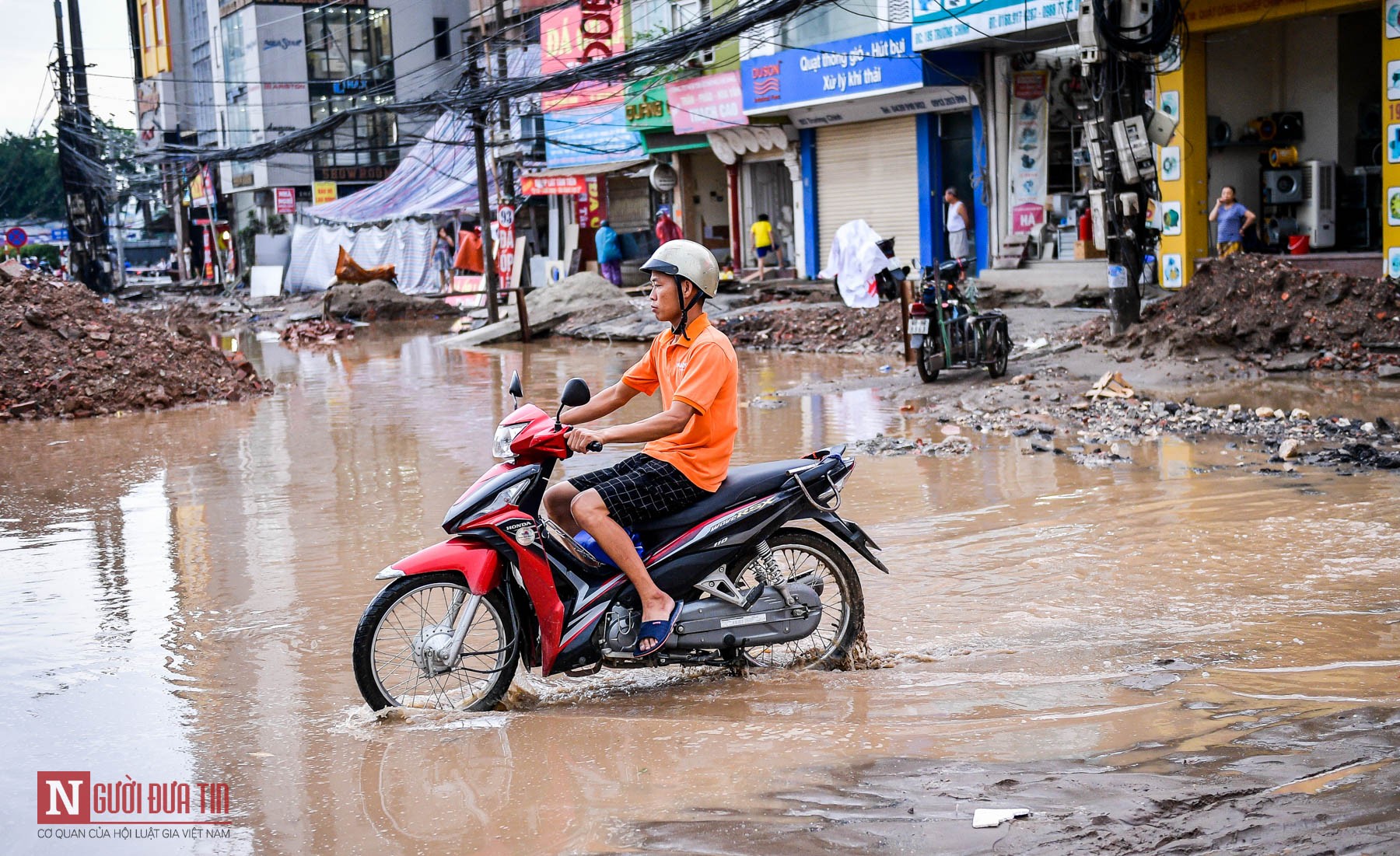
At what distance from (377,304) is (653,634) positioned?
29601mm

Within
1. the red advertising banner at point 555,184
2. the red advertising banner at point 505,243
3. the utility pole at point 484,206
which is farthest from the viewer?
the red advertising banner at point 505,243

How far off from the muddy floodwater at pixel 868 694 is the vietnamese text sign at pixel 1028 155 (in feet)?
47.1

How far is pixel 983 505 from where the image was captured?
8.62 m

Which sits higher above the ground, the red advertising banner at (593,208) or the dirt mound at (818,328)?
the red advertising banner at (593,208)

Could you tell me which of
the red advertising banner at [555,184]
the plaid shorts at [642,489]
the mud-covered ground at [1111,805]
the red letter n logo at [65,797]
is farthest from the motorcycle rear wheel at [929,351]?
the red advertising banner at [555,184]

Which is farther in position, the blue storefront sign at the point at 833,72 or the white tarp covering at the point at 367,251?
the white tarp covering at the point at 367,251

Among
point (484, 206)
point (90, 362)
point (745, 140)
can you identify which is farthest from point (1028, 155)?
point (90, 362)

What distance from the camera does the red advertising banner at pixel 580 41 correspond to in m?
29.6

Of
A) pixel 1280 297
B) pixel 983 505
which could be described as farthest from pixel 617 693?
pixel 1280 297

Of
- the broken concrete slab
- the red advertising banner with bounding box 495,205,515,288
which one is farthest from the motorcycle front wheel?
the red advertising banner with bounding box 495,205,515,288

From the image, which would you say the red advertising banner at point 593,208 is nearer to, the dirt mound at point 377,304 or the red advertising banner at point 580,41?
the red advertising banner at point 580,41

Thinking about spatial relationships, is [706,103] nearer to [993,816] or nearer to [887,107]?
[887,107]

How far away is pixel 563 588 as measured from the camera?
510 cm

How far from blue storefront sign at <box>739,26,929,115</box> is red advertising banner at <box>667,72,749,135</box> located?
0.52m
